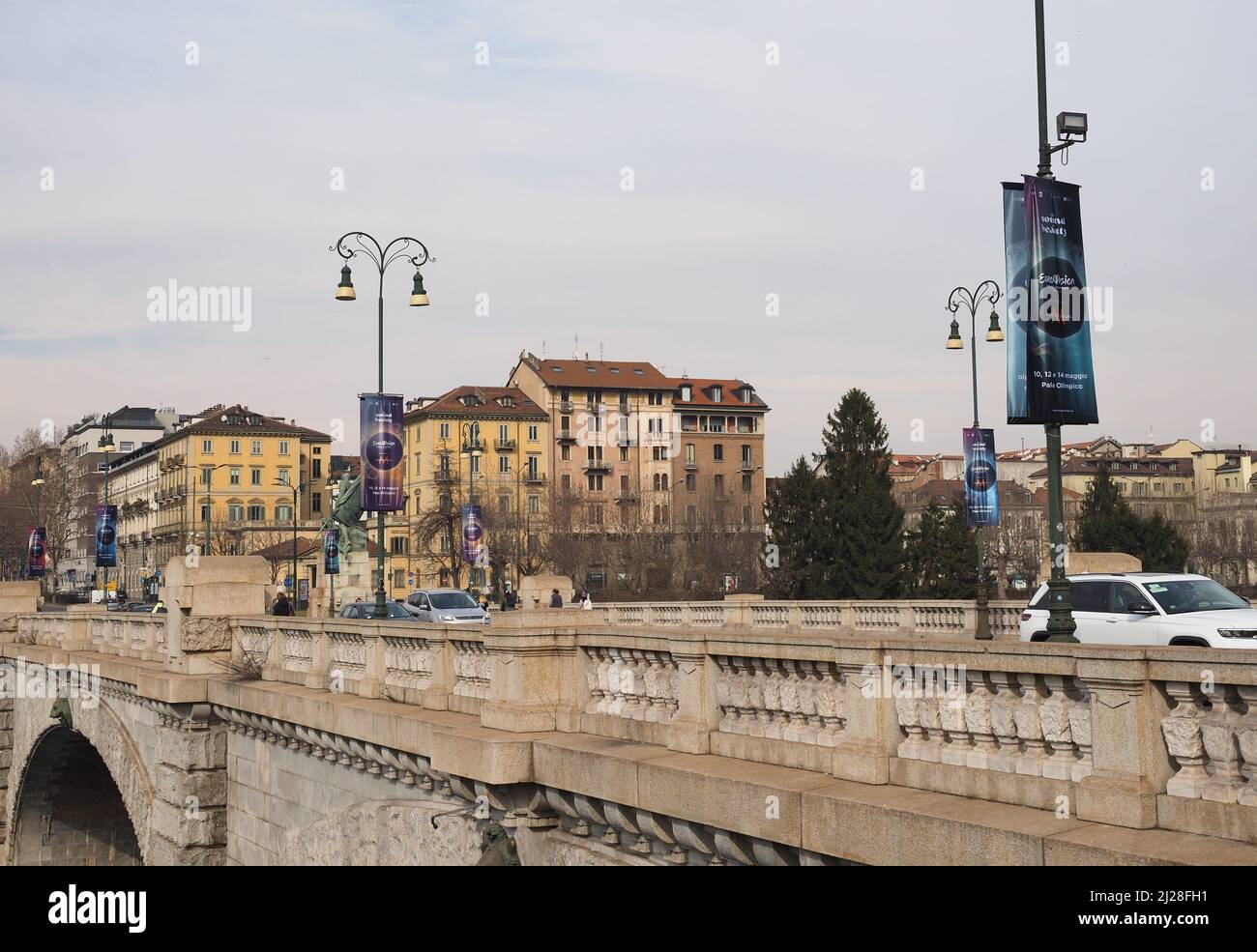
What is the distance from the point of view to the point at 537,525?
90.5 m

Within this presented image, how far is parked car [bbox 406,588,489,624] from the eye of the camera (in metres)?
34.2

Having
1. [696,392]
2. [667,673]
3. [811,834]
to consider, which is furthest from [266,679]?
[696,392]

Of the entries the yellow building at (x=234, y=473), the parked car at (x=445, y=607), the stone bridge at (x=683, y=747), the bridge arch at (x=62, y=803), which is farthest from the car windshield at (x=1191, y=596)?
the yellow building at (x=234, y=473)

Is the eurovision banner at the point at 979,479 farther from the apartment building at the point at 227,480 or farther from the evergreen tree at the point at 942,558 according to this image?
the apartment building at the point at 227,480

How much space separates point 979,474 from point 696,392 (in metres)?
95.6

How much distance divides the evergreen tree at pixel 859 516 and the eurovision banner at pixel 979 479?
29.0m

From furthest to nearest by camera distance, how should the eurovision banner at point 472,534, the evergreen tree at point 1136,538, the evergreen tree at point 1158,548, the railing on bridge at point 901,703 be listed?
the evergreen tree at point 1158,548
the evergreen tree at point 1136,538
the eurovision banner at point 472,534
the railing on bridge at point 901,703

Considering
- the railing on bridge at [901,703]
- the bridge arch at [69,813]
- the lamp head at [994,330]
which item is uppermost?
the lamp head at [994,330]

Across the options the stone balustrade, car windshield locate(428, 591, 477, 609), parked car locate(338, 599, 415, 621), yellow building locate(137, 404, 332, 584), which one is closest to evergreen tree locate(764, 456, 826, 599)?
the stone balustrade

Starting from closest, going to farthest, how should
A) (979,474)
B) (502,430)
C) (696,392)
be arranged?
(979,474)
(502,430)
(696,392)

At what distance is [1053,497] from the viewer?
46.0 ft

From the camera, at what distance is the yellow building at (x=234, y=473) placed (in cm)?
12112
